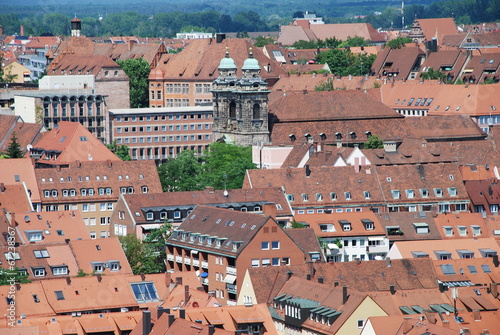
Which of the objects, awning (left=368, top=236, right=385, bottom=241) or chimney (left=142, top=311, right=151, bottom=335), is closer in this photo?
chimney (left=142, top=311, right=151, bottom=335)

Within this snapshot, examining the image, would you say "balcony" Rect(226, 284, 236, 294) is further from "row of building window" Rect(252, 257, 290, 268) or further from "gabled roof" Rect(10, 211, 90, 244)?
"gabled roof" Rect(10, 211, 90, 244)

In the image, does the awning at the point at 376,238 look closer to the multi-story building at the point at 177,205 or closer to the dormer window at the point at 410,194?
the multi-story building at the point at 177,205

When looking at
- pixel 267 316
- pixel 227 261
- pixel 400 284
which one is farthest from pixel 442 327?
pixel 227 261

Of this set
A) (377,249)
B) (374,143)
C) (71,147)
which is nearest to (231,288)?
(377,249)

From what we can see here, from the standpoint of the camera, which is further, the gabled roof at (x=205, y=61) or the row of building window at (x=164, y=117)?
the gabled roof at (x=205, y=61)

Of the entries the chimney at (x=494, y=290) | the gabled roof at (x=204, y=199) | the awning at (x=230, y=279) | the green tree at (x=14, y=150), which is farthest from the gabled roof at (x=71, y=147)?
the chimney at (x=494, y=290)

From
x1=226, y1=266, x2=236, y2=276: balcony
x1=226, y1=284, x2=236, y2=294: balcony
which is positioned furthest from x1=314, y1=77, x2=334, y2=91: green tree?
x1=226, y1=284, x2=236, y2=294: balcony

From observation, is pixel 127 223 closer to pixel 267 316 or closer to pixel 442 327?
pixel 267 316

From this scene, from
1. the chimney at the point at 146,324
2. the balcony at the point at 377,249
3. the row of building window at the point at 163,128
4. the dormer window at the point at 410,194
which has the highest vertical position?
the chimney at the point at 146,324
